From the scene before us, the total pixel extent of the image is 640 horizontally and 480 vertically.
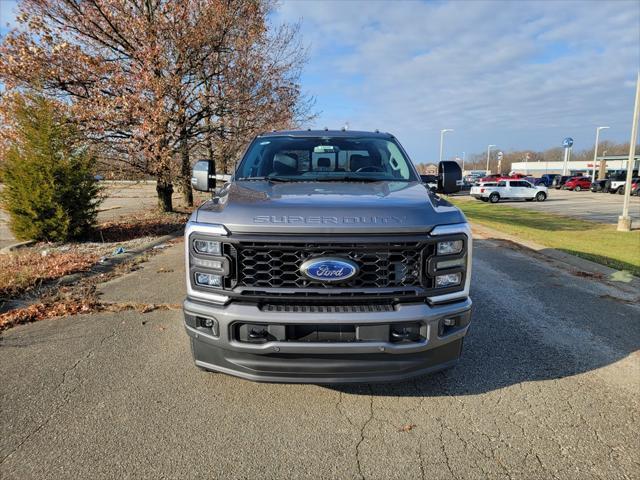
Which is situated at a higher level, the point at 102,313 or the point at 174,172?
the point at 174,172

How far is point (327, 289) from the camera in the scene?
2.63 metres

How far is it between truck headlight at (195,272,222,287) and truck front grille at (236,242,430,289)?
14cm

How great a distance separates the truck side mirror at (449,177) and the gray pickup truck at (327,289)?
165 centimetres

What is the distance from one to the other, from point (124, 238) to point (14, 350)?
6.02 metres

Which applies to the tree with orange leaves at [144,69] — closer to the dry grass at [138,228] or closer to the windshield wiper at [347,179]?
the dry grass at [138,228]

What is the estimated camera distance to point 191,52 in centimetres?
1172

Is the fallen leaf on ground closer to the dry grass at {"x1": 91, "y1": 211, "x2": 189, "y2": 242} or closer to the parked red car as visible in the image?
the dry grass at {"x1": 91, "y1": 211, "x2": 189, "y2": 242}

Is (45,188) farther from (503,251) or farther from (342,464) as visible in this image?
(503,251)

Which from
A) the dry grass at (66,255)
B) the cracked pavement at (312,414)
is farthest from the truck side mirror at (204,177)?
the dry grass at (66,255)

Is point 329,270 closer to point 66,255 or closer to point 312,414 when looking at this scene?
point 312,414

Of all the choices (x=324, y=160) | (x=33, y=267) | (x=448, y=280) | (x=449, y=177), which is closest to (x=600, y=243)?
(x=449, y=177)

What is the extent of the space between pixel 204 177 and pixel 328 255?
7.38 ft

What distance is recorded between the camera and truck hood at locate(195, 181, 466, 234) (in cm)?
258

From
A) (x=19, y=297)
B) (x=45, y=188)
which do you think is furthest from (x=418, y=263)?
(x=45, y=188)
